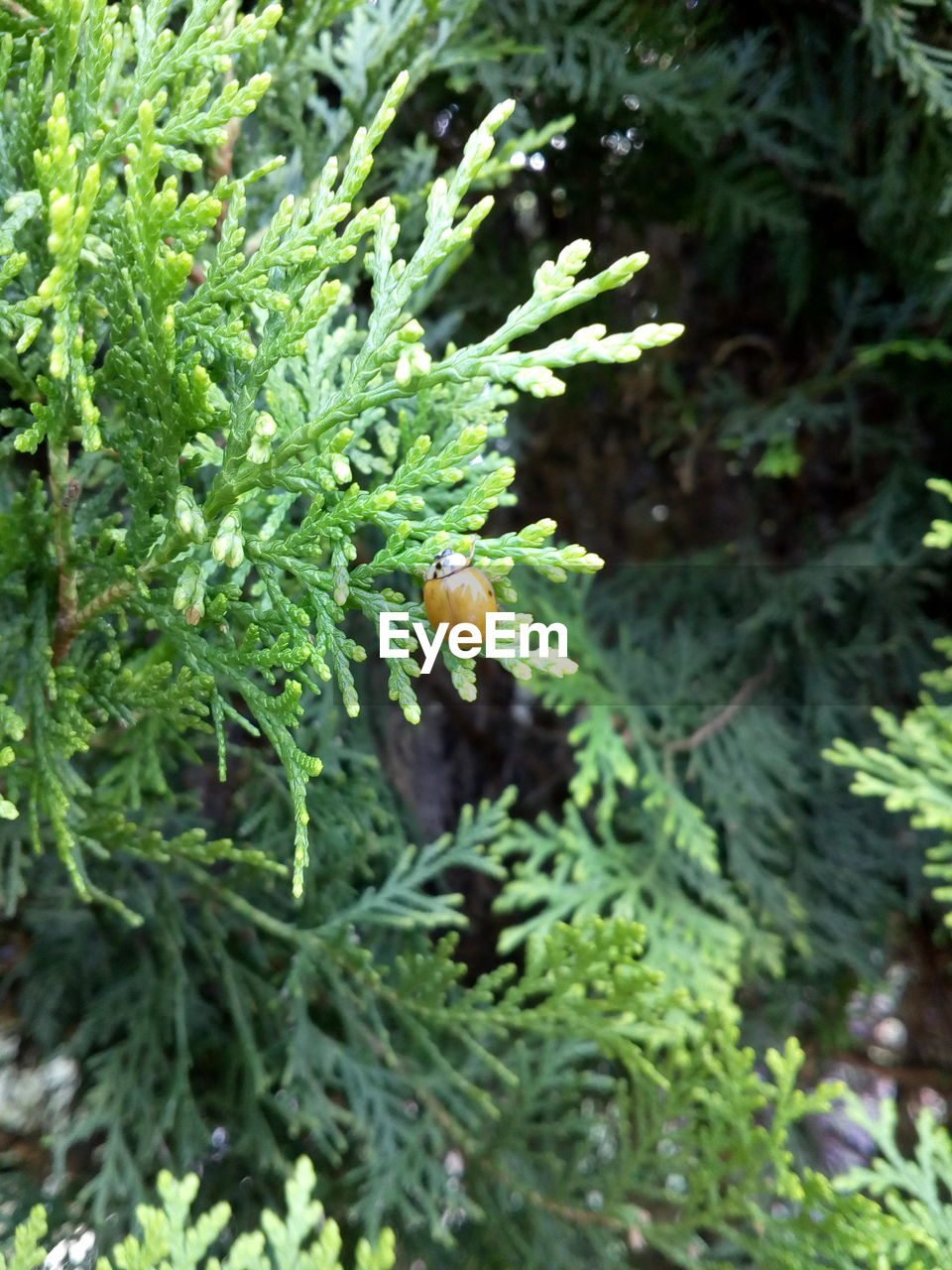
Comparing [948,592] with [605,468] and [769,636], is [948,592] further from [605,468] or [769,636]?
[605,468]

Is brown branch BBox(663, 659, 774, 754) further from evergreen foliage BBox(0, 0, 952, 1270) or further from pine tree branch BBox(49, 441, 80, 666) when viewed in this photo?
pine tree branch BBox(49, 441, 80, 666)

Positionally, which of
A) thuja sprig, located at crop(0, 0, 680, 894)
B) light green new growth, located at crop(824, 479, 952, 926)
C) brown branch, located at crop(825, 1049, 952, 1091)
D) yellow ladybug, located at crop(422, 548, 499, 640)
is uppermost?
thuja sprig, located at crop(0, 0, 680, 894)

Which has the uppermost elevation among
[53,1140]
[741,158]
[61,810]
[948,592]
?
[741,158]

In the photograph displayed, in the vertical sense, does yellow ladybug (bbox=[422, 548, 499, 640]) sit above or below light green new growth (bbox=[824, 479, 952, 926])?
above

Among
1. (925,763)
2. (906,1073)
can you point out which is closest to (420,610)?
(925,763)

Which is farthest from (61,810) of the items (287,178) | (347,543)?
(287,178)

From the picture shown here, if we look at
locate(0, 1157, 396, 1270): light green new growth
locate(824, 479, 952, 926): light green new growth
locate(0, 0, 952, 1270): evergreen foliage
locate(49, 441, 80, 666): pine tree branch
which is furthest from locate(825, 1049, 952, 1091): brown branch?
locate(49, 441, 80, 666): pine tree branch

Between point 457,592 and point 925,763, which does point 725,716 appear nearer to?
point 925,763
